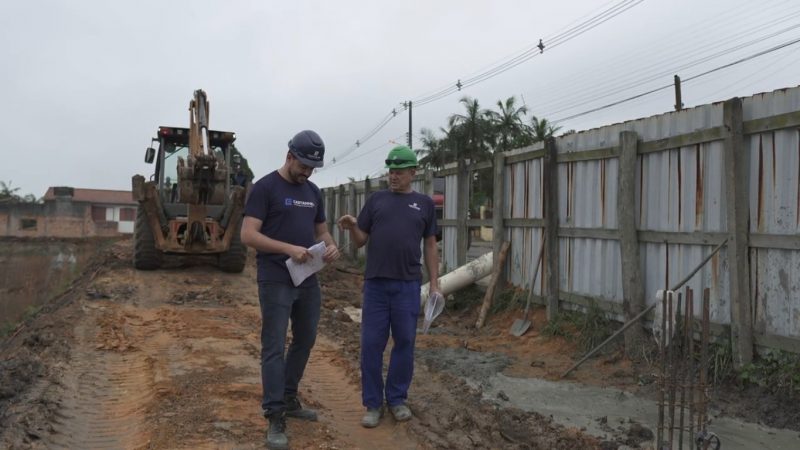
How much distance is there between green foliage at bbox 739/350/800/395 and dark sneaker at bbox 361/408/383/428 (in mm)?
2889

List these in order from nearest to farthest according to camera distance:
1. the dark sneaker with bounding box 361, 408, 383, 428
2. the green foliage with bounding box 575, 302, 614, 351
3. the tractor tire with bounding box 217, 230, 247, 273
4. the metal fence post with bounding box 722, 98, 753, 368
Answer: the dark sneaker with bounding box 361, 408, 383, 428 → the metal fence post with bounding box 722, 98, 753, 368 → the green foliage with bounding box 575, 302, 614, 351 → the tractor tire with bounding box 217, 230, 247, 273

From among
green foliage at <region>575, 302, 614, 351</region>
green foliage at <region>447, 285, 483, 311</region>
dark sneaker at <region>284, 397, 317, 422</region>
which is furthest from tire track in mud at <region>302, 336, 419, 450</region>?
green foliage at <region>447, 285, 483, 311</region>

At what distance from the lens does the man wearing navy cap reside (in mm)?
4141

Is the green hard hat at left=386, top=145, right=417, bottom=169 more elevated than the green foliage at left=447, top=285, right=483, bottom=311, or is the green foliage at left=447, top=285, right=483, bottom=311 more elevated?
the green hard hat at left=386, top=145, right=417, bottom=169

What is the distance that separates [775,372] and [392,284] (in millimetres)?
3010

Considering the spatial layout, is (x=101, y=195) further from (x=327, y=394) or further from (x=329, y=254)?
(x=329, y=254)

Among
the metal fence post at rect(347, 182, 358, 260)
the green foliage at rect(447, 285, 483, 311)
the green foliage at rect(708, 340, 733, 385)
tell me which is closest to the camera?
the green foliage at rect(708, 340, 733, 385)

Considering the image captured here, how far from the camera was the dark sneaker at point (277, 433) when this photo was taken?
13.2 ft

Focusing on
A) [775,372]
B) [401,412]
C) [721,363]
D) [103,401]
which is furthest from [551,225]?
[103,401]

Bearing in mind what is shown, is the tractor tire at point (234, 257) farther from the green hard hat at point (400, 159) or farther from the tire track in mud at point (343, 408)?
the green hard hat at point (400, 159)

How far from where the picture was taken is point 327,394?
5680 mm

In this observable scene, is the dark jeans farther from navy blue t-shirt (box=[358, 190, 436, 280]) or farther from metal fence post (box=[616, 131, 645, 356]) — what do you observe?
metal fence post (box=[616, 131, 645, 356])

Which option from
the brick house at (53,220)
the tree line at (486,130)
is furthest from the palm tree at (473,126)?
the brick house at (53,220)

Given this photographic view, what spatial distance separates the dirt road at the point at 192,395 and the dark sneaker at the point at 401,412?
0.05m
